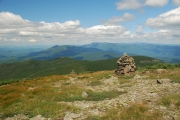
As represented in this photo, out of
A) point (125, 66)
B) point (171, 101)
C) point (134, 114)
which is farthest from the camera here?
point (125, 66)

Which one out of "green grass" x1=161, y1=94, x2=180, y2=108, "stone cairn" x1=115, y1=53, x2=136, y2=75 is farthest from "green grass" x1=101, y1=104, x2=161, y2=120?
"stone cairn" x1=115, y1=53, x2=136, y2=75

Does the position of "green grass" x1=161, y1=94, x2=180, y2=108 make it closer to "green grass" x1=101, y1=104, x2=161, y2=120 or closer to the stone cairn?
"green grass" x1=101, y1=104, x2=161, y2=120

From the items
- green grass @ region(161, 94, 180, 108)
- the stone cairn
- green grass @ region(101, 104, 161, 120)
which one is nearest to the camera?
green grass @ region(101, 104, 161, 120)

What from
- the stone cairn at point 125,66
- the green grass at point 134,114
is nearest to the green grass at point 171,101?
the green grass at point 134,114

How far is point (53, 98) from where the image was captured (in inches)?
904

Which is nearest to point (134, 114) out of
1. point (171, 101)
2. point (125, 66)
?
point (171, 101)

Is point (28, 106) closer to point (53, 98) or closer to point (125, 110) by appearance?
point (53, 98)

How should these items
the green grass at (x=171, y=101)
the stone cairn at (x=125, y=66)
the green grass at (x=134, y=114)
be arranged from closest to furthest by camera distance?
the green grass at (x=134, y=114) → the green grass at (x=171, y=101) → the stone cairn at (x=125, y=66)

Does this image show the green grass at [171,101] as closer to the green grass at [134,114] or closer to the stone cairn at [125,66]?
the green grass at [134,114]

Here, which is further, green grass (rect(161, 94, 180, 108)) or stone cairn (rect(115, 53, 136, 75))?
stone cairn (rect(115, 53, 136, 75))

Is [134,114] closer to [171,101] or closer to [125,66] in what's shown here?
[171,101]

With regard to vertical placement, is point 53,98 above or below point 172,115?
below

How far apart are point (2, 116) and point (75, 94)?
10.0 metres

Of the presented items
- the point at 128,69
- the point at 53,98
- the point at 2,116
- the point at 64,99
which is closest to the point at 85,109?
the point at 64,99
